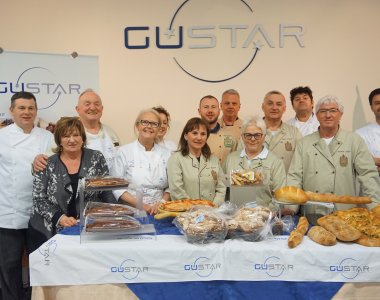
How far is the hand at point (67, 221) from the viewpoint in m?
2.21

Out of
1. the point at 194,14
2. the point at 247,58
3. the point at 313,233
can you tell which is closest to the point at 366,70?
the point at 247,58

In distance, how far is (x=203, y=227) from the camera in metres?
1.84

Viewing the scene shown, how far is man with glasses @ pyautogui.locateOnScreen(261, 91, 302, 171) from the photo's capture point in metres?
3.18

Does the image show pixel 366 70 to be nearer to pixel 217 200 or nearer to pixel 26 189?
pixel 217 200

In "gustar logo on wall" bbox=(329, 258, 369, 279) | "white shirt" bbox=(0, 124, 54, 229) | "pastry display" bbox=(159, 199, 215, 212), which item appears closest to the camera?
"gustar logo on wall" bbox=(329, 258, 369, 279)

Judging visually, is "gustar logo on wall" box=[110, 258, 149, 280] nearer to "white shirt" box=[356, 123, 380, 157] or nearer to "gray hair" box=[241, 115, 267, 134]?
"gray hair" box=[241, 115, 267, 134]

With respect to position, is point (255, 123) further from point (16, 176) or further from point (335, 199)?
point (16, 176)

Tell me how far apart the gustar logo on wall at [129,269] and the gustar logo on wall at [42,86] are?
260 cm

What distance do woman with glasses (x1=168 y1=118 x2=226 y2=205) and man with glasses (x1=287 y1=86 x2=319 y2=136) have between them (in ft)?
4.50

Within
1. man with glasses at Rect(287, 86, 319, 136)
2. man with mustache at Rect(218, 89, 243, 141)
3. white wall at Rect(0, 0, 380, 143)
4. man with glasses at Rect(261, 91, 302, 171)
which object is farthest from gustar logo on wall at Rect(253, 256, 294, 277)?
white wall at Rect(0, 0, 380, 143)

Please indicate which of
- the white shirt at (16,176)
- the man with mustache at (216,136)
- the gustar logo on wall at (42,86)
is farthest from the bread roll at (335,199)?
the gustar logo on wall at (42,86)

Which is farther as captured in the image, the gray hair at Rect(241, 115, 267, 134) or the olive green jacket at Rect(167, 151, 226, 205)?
the olive green jacket at Rect(167, 151, 226, 205)

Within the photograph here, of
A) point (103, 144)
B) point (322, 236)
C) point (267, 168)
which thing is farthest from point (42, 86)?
point (322, 236)

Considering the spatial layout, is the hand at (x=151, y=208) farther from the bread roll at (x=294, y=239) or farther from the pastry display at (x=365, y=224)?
the pastry display at (x=365, y=224)
